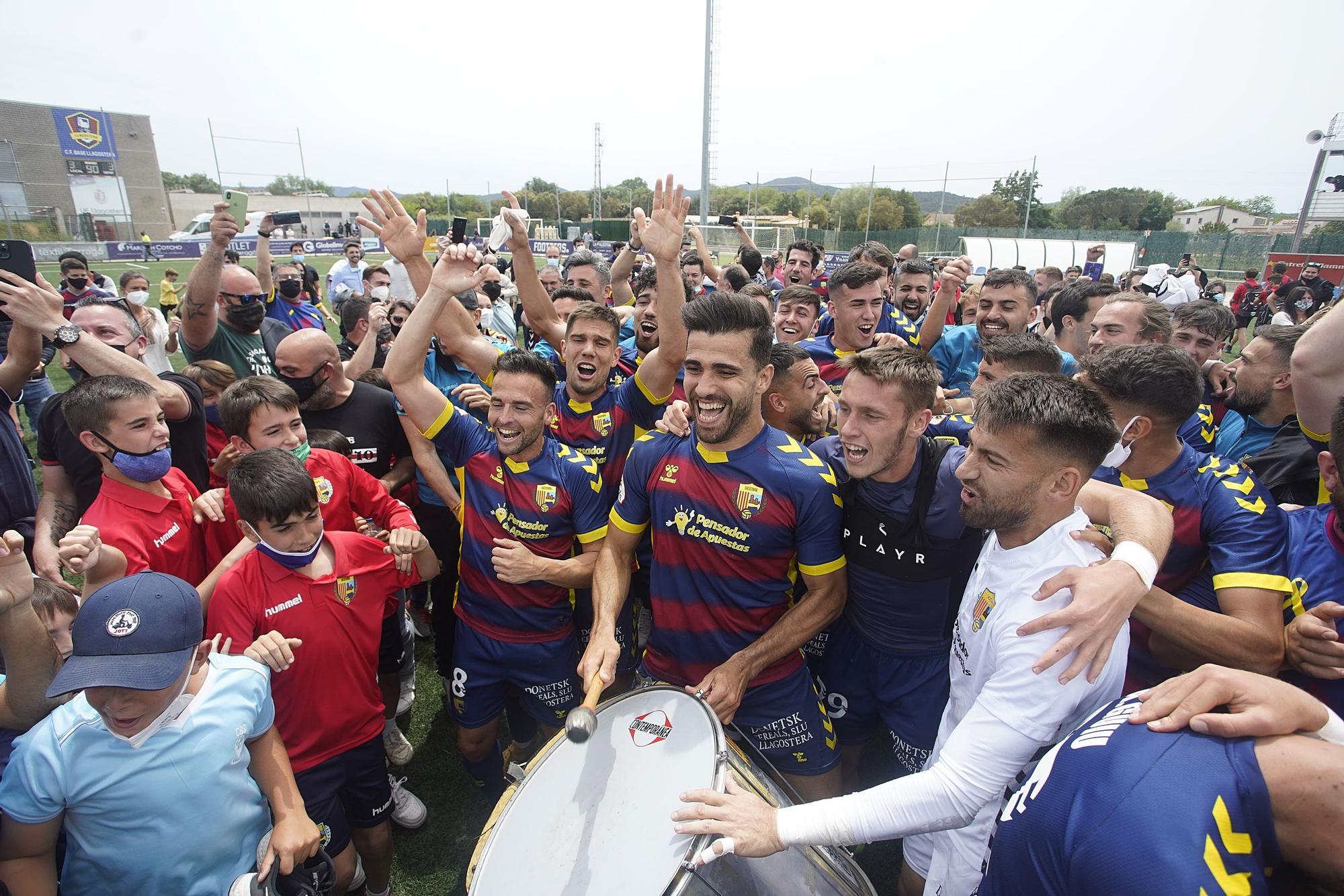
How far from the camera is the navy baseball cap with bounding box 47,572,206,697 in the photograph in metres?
1.72

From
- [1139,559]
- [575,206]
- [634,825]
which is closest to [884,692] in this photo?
[1139,559]

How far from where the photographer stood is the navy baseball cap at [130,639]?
5.64ft

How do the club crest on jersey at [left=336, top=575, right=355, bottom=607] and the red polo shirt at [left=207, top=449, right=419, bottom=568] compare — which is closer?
the club crest on jersey at [left=336, top=575, right=355, bottom=607]

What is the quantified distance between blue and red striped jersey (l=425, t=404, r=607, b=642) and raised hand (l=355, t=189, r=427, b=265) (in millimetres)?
1138

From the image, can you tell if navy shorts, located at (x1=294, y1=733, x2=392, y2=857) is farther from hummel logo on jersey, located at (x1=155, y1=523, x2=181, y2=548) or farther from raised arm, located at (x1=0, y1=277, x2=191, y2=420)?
raised arm, located at (x1=0, y1=277, x2=191, y2=420)

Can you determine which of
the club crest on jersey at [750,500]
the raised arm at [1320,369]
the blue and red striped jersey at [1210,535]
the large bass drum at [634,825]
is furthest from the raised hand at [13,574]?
the raised arm at [1320,369]

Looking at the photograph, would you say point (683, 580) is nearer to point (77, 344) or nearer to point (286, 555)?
point (286, 555)

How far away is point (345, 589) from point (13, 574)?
3.22 ft

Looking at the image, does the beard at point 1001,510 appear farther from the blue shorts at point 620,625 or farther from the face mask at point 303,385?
the face mask at point 303,385

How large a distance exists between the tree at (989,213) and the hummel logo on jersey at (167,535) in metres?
53.7

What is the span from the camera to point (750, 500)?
257cm

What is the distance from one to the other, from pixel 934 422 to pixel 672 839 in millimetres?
2591

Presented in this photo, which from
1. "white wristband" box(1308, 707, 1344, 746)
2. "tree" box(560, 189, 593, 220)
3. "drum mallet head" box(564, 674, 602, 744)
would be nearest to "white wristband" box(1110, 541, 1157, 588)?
"white wristband" box(1308, 707, 1344, 746)

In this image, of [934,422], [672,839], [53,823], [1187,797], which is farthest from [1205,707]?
[53,823]
